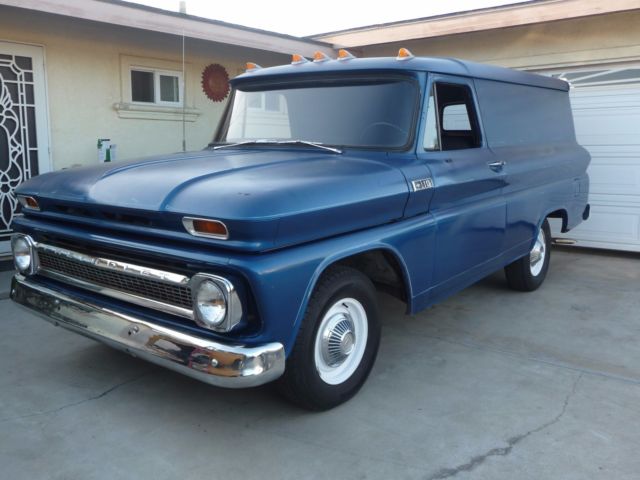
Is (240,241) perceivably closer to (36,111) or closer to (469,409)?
(469,409)

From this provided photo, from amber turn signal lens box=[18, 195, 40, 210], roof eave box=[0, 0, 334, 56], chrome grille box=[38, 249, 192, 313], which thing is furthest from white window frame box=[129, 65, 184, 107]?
chrome grille box=[38, 249, 192, 313]

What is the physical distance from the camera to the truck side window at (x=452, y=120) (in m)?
3.76

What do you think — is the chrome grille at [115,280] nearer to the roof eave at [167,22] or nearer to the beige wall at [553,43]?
the roof eave at [167,22]

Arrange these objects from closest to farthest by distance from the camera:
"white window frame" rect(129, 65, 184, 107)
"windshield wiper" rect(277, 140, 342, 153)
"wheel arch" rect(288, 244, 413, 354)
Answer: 1. "wheel arch" rect(288, 244, 413, 354)
2. "windshield wiper" rect(277, 140, 342, 153)
3. "white window frame" rect(129, 65, 184, 107)

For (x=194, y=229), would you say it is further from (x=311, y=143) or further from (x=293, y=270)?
(x=311, y=143)

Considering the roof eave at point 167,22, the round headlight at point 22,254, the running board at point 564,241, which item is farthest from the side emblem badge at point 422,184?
the running board at point 564,241

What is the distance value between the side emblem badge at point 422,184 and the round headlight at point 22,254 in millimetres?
2321

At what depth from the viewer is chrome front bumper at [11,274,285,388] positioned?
2510 mm

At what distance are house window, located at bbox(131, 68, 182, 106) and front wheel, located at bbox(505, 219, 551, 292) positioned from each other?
16.3 feet

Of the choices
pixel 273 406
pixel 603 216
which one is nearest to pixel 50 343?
pixel 273 406

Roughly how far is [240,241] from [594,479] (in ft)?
6.38

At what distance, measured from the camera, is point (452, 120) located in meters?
4.16

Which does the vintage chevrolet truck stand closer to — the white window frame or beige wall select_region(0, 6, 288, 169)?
beige wall select_region(0, 6, 288, 169)

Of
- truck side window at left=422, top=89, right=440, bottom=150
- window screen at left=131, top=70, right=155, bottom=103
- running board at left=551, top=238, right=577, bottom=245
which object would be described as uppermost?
window screen at left=131, top=70, right=155, bottom=103
